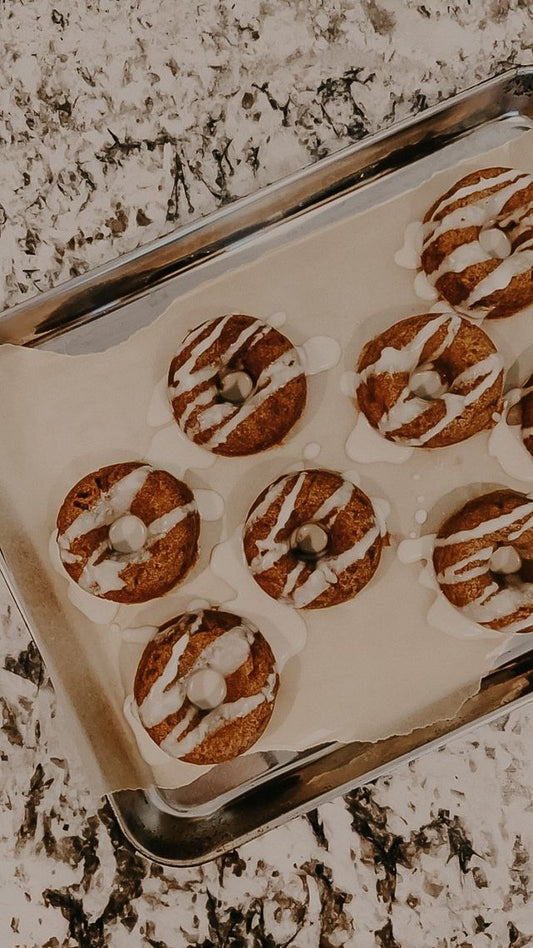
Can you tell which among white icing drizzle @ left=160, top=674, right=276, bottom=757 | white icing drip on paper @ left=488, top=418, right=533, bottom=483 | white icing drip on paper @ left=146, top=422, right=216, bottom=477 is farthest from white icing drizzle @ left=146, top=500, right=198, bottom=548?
white icing drip on paper @ left=488, top=418, right=533, bottom=483

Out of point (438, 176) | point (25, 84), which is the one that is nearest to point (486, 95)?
point (438, 176)

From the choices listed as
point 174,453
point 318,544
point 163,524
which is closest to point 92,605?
point 163,524

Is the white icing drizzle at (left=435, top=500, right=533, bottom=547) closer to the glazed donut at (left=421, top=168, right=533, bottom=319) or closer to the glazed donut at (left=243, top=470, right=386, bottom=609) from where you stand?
the glazed donut at (left=243, top=470, right=386, bottom=609)

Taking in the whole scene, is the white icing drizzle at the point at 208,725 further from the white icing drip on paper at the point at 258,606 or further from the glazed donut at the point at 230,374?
the glazed donut at the point at 230,374

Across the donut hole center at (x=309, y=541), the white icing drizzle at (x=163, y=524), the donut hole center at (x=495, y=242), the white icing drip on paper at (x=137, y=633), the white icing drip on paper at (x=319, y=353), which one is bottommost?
the white icing drip on paper at (x=137, y=633)

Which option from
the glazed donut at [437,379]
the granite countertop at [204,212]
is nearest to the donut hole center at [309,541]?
the glazed donut at [437,379]

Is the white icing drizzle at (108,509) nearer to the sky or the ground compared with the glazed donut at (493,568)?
nearer to the sky

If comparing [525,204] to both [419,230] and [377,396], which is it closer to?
[419,230]

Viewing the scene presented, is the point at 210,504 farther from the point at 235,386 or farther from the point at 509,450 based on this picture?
the point at 509,450
